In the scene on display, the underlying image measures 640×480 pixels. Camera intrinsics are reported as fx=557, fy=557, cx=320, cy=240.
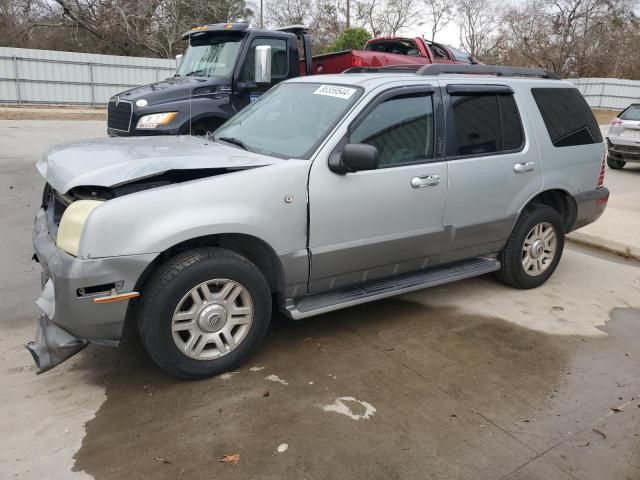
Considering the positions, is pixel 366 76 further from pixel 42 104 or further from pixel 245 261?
pixel 42 104

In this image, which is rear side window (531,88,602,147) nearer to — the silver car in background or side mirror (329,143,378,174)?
side mirror (329,143,378,174)

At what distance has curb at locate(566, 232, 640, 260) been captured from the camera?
6578 millimetres

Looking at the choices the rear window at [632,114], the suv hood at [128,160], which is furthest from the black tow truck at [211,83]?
the rear window at [632,114]

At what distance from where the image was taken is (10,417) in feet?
10.3

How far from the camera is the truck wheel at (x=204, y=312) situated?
3.26 meters

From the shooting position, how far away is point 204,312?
3.43 metres

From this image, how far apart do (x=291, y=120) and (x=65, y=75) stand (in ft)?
72.5

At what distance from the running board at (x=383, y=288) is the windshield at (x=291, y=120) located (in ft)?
3.35

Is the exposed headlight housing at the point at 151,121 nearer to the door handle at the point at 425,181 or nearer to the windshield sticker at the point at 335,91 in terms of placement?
the windshield sticker at the point at 335,91

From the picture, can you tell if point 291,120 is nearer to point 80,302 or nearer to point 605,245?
point 80,302

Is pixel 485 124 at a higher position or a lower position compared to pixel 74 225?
higher

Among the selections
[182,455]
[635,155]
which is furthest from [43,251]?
[635,155]

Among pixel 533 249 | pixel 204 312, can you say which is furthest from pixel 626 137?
pixel 204 312

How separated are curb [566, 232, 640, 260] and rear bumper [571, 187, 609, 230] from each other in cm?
133
